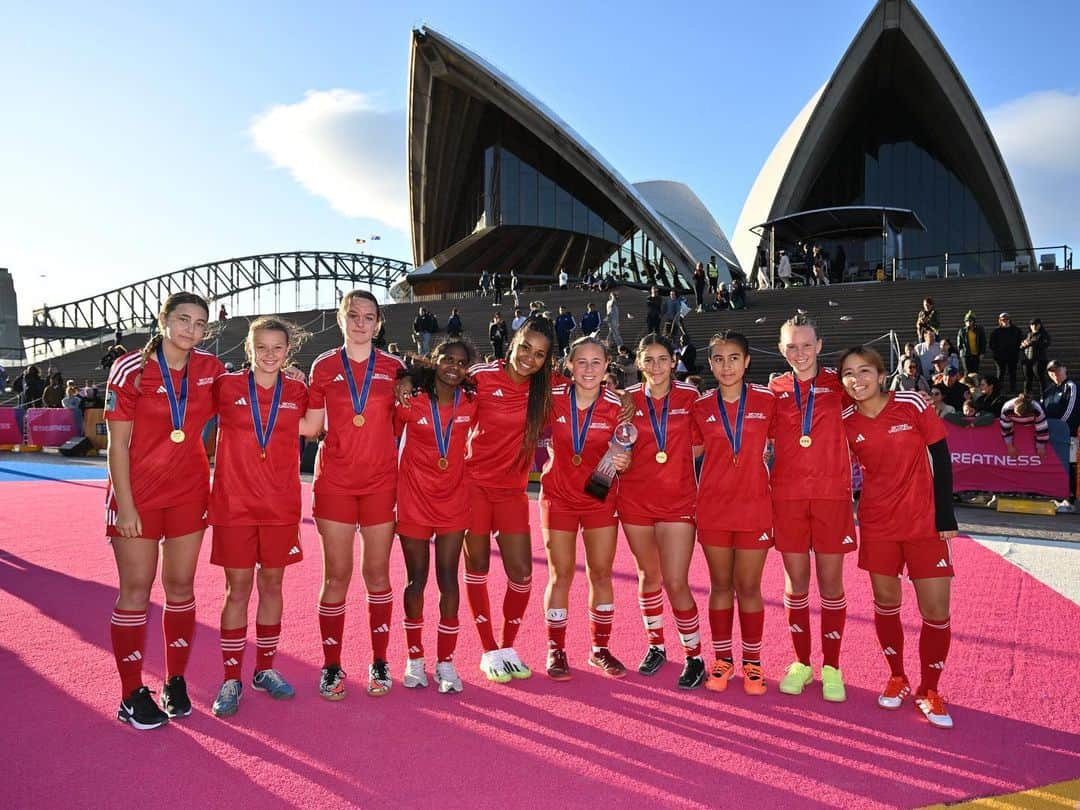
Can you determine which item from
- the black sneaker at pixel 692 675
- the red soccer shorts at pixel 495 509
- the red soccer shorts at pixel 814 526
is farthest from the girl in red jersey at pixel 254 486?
the red soccer shorts at pixel 814 526

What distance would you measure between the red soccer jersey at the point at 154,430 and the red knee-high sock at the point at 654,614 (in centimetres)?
240

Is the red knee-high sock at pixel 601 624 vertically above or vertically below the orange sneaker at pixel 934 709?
above

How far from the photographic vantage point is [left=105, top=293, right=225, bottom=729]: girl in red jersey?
3.45 metres

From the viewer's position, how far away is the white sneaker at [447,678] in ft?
12.5

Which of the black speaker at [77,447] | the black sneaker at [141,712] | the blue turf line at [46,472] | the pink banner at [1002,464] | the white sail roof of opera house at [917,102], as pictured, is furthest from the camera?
the white sail roof of opera house at [917,102]

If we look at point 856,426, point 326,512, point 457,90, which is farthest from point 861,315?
point 457,90

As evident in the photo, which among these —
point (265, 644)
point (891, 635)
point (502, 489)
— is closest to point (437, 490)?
point (502, 489)

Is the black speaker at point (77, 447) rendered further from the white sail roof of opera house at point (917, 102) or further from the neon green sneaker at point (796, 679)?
the white sail roof of opera house at point (917, 102)

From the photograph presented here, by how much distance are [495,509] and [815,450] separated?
5.58 ft

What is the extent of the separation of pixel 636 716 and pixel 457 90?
4299 centimetres

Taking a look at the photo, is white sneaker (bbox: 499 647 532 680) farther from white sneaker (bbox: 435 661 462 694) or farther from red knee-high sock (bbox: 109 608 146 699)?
red knee-high sock (bbox: 109 608 146 699)

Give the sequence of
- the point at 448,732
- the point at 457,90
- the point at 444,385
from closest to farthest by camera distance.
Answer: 1. the point at 448,732
2. the point at 444,385
3. the point at 457,90

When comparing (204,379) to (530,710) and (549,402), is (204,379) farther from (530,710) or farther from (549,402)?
(530,710)

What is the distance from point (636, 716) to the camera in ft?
11.8
